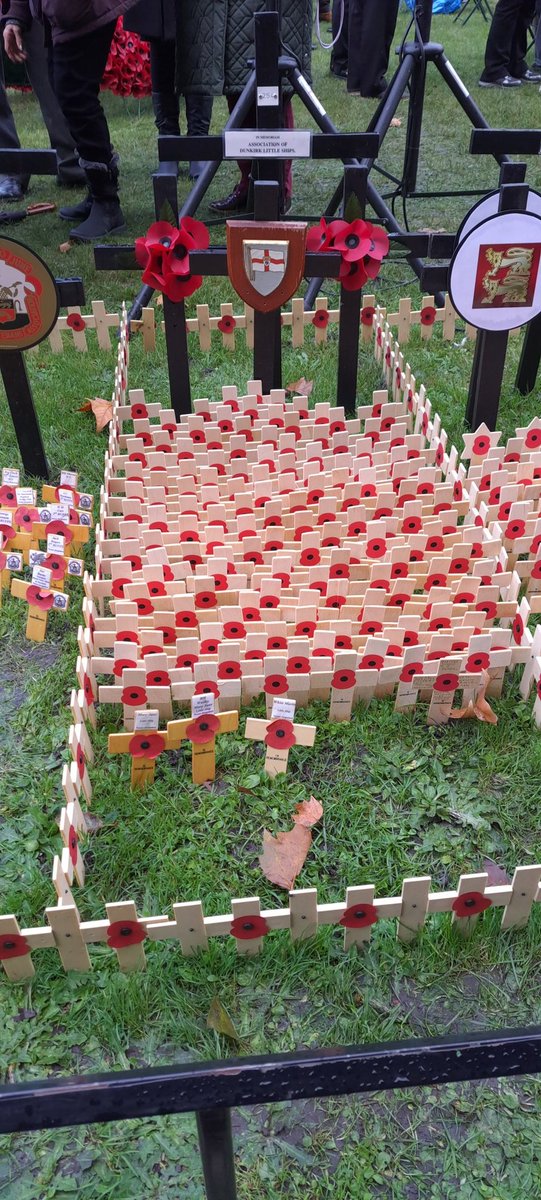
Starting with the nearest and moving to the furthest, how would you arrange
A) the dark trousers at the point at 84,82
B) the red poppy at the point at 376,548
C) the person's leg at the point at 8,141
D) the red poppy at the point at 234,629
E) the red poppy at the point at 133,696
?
1. the red poppy at the point at 133,696
2. the red poppy at the point at 234,629
3. the red poppy at the point at 376,548
4. the dark trousers at the point at 84,82
5. the person's leg at the point at 8,141

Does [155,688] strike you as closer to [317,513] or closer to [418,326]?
[317,513]

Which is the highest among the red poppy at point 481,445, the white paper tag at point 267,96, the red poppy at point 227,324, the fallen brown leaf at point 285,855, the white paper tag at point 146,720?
the white paper tag at point 267,96

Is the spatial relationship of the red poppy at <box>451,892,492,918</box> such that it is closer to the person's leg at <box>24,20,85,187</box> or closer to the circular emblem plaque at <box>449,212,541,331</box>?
the circular emblem plaque at <box>449,212,541,331</box>

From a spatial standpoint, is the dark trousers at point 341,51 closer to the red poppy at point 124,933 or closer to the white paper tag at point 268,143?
the white paper tag at point 268,143

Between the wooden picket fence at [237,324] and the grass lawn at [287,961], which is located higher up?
the grass lawn at [287,961]

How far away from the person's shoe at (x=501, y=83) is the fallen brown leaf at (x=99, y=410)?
926cm

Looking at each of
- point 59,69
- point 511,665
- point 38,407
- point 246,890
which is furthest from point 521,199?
point 59,69

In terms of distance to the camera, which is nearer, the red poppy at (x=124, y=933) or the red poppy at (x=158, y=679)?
the red poppy at (x=124, y=933)

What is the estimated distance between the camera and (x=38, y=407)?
442cm

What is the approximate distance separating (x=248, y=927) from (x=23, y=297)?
2.47m

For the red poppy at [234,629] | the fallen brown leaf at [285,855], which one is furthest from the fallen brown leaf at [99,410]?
the fallen brown leaf at [285,855]

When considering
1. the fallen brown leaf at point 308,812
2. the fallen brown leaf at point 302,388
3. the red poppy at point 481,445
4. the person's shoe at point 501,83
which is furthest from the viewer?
the person's shoe at point 501,83

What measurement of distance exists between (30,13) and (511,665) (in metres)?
5.79

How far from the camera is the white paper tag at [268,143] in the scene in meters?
3.44
